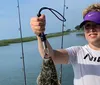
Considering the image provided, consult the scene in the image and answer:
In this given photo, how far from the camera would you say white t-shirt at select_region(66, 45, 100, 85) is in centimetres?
262

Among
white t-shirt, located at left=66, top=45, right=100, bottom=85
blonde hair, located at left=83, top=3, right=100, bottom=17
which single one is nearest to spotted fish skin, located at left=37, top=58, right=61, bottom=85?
white t-shirt, located at left=66, top=45, right=100, bottom=85

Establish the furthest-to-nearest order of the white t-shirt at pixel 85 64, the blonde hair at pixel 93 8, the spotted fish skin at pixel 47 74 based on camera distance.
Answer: the blonde hair at pixel 93 8 < the white t-shirt at pixel 85 64 < the spotted fish skin at pixel 47 74

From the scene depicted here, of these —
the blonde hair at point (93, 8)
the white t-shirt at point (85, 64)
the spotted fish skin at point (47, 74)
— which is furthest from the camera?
the blonde hair at point (93, 8)

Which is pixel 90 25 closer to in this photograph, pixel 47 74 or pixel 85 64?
pixel 85 64

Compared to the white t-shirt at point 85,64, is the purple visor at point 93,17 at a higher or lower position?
higher

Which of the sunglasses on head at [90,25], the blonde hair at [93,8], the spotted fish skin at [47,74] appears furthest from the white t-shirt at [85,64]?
the spotted fish skin at [47,74]

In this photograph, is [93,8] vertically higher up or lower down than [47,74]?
higher up

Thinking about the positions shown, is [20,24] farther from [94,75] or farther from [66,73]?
[66,73]

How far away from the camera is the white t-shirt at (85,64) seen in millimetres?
2625

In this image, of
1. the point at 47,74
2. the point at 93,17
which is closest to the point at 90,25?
the point at 93,17

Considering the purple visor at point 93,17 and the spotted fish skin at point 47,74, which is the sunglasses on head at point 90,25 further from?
the spotted fish skin at point 47,74

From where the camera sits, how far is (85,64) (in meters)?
2.68

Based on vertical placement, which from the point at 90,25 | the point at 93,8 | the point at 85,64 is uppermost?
the point at 93,8

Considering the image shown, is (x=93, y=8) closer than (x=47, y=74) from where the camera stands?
No
